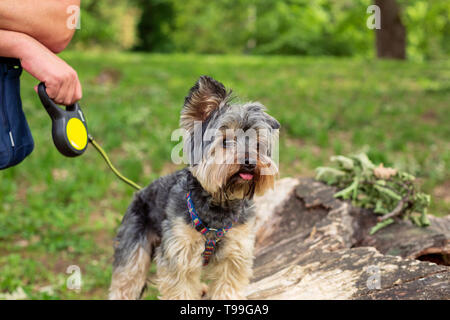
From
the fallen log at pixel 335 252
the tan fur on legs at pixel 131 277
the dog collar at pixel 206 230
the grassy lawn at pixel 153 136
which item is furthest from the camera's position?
the grassy lawn at pixel 153 136

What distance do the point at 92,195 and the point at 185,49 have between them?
31308mm

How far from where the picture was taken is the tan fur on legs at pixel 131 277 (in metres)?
4.19

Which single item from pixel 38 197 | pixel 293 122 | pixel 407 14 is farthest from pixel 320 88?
pixel 38 197

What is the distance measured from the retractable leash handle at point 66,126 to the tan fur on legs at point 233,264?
1.41 meters

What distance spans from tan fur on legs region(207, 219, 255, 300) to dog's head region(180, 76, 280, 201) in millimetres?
386

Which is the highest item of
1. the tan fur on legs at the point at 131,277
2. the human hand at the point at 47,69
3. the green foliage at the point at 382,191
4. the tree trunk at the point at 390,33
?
the tree trunk at the point at 390,33

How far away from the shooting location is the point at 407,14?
17.5 meters

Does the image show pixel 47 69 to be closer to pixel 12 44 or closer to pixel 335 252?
pixel 12 44

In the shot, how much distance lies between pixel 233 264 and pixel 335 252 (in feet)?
2.90

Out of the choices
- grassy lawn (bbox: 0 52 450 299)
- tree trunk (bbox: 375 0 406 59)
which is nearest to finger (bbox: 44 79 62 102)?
grassy lawn (bbox: 0 52 450 299)

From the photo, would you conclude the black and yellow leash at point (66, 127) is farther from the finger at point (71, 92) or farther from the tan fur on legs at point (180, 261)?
the tan fur on legs at point (180, 261)

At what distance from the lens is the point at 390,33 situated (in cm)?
1745

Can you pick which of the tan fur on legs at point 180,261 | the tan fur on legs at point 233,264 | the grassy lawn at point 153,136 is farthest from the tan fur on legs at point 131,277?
the tan fur on legs at point 233,264
